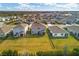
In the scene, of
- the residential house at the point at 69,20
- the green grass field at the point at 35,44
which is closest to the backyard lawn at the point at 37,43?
the green grass field at the point at 35,44

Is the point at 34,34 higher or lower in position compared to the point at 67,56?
higher

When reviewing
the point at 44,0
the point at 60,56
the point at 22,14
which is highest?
the point at 44,0

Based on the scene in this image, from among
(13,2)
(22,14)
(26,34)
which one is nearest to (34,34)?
(26,34)

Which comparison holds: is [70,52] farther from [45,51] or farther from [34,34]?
[34,34]

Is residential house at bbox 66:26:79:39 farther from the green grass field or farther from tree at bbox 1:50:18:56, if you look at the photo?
tree at bbox 1:50:18:56

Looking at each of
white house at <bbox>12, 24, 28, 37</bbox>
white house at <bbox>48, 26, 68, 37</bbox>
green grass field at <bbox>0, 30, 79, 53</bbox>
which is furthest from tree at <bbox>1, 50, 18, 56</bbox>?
white house at <bbox>48, 26, 68, 37</bbox>

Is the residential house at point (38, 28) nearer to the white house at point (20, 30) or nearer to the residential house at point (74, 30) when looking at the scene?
the white house at point (20, 30)
